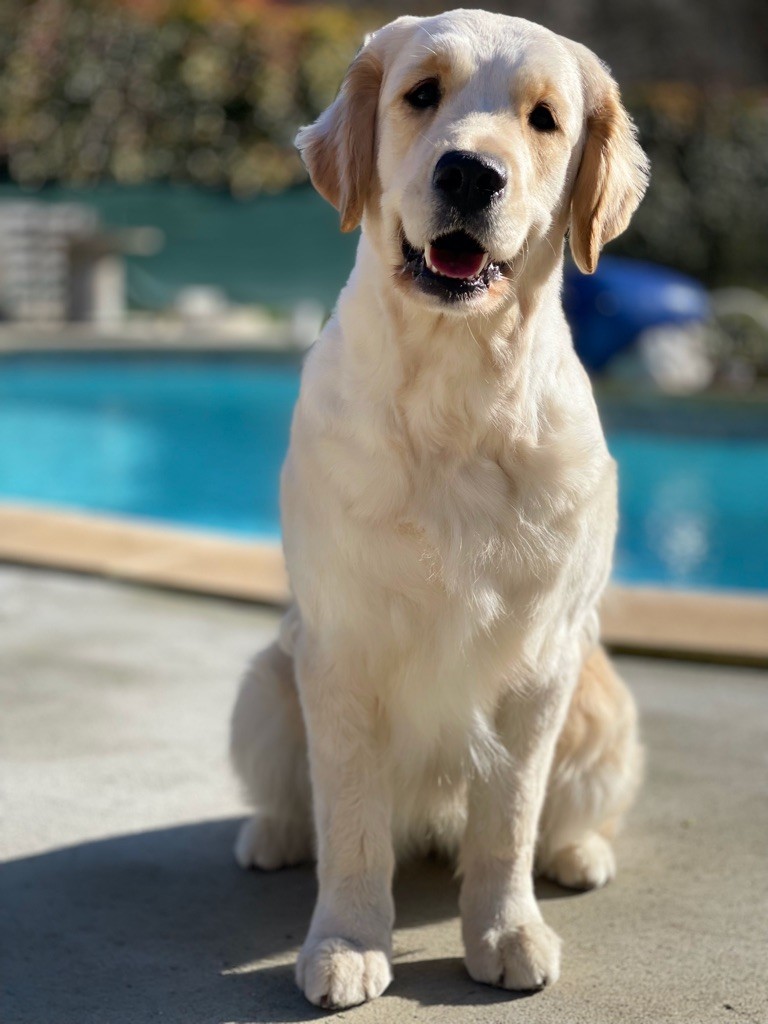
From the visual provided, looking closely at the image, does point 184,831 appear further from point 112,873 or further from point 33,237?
point 33,237

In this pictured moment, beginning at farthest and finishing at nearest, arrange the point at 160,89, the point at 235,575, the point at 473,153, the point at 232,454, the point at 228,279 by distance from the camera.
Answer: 1. the point at 160,89
2. the point at 228,279
3. the point at 232,454
4. the point at 235,575
5. the point at 473,153

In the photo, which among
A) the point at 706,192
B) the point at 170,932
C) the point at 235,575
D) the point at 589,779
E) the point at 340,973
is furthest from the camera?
the point at 706,192

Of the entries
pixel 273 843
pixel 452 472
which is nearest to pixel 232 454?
pixel 273 843

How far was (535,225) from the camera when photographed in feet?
7.27

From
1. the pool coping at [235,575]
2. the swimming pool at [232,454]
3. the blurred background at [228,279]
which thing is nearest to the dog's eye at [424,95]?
the pool coping at [235,575]

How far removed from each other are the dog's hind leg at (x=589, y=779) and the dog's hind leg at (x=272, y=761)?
1.68 ft

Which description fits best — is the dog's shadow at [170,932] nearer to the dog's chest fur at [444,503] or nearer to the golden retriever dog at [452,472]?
the golden retriever dog at [452,472]

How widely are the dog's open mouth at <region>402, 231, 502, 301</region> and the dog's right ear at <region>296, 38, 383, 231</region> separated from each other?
0.62ft

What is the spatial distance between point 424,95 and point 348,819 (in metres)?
1.26

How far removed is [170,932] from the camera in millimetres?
2477

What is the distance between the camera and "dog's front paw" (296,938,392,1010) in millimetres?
2193

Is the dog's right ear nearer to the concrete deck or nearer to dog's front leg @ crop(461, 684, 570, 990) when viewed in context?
dog's front leg @ crop(461, 684, 570, 990)

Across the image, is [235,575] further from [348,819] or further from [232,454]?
[232,454]

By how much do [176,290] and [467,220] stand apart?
16.5 m
